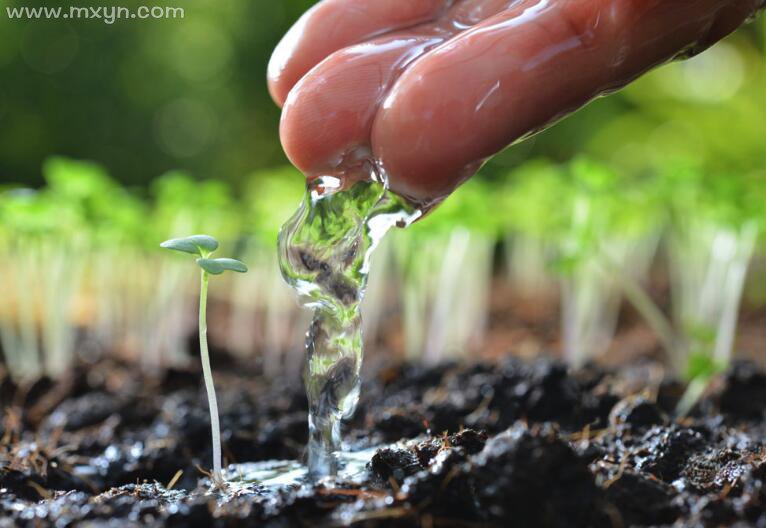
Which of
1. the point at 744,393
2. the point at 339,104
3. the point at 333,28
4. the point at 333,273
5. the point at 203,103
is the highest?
the point at 203,103

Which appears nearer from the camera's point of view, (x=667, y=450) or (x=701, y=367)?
(x=667, y=450)

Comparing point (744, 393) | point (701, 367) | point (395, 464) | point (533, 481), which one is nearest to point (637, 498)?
point (533, 481)

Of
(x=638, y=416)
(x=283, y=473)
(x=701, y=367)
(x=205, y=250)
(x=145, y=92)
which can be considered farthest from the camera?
(x=145, y=92)

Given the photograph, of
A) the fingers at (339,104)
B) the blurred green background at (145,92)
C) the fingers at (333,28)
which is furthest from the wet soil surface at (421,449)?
the blurred green background at (145,92)

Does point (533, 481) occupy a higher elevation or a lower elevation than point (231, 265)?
lower

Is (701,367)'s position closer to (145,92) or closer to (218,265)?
(218,265)

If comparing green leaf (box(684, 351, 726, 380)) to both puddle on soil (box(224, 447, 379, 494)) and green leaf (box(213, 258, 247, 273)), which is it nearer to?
puddle on soil (box(224, 447, 379, 494))

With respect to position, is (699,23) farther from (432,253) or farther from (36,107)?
(36,107)

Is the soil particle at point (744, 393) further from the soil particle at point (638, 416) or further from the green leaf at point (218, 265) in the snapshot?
the green leaf at point (218, 265)
